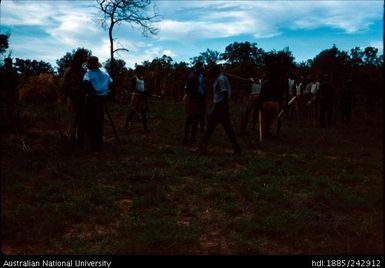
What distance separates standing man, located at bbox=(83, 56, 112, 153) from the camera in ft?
31.6

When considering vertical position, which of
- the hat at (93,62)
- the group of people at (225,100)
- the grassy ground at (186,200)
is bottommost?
the grassy ground at (186,200)

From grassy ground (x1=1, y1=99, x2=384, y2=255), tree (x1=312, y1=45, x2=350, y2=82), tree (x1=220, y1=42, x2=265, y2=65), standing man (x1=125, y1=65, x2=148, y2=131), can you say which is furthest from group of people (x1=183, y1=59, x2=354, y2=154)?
tree (x1=220, y1=42, x2=265, y2=65)

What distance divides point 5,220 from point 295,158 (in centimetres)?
645

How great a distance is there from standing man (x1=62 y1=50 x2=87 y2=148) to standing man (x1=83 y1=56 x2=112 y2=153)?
0.58 feet

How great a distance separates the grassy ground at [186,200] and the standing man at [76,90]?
1.54ft

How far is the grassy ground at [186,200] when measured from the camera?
493cm

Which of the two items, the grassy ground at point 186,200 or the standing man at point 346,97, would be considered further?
the standing man at point 346,97

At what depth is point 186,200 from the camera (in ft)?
22.0

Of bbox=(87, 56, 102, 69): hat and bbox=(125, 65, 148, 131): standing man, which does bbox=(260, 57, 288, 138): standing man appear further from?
bbox=(87, 56, 102, 69): hat

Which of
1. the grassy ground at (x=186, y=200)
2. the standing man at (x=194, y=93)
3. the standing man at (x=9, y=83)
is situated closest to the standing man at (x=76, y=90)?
the grassy ground at (x=186, y=200)

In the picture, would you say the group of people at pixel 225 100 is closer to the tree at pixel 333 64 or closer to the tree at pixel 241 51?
the tree at pixel 333 64

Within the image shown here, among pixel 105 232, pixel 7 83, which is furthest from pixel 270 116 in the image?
pixel 105 232

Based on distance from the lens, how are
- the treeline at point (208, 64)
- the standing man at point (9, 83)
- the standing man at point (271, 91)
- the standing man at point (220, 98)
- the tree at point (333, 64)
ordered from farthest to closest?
the tree at point (333, 64), the treeline at point (208, 64), the standing man at point (271, 91), the standing man at point (9, 83), the standing man at point (220, 98)

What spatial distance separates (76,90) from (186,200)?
14.4ft
